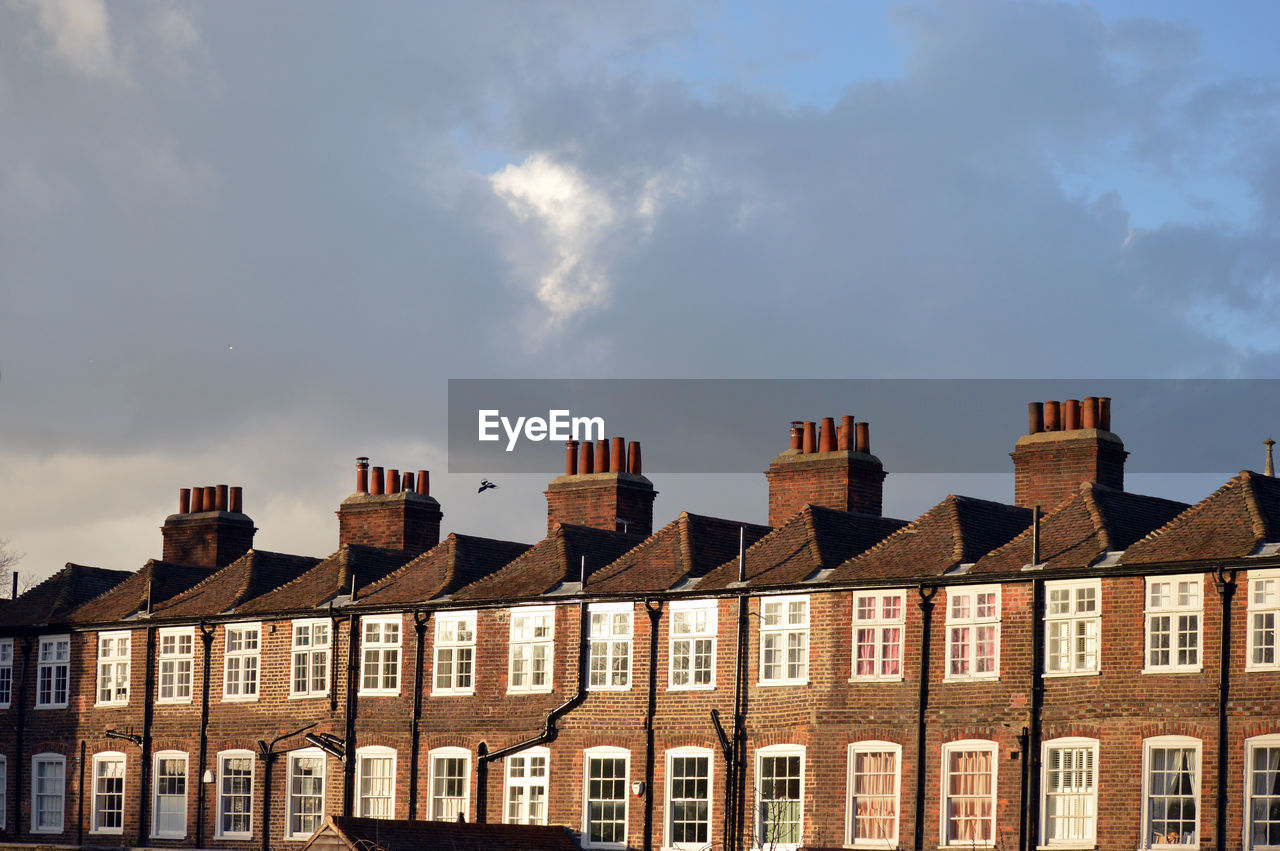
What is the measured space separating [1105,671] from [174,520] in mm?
31244

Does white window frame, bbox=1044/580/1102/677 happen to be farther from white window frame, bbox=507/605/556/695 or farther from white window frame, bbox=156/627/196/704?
white window frame, bbox=156/627/196/704

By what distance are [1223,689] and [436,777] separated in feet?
61.8

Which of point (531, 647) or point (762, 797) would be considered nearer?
point (762, 797)

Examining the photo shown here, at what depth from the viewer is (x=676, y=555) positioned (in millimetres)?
47406

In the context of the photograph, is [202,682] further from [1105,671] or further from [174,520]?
[1105,671]

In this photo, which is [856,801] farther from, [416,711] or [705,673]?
[416,711]

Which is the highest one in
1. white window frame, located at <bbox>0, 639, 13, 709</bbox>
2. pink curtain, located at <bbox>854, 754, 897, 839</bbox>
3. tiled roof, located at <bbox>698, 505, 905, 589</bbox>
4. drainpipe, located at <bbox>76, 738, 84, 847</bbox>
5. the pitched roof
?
tiled roof, located at <bbox>698, 505, 905, 589</bbox>

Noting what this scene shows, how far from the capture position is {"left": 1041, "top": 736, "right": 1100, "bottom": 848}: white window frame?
39.3 m

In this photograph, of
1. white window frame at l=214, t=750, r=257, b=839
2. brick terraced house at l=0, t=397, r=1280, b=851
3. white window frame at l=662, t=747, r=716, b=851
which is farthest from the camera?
white window frame at l=214, t=750, r=257, b=839

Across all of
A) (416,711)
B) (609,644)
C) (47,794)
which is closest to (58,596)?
(47,794)

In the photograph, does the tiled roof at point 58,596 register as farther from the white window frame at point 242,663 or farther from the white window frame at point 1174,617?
the white window frame at point 1174,617

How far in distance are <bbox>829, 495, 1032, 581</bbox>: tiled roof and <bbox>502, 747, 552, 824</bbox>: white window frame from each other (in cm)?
816

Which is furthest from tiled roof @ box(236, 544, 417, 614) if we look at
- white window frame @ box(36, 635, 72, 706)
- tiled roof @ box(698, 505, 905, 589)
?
tiled roof @ box(698, 505, 905, 589)

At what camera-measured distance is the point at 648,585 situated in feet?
153
